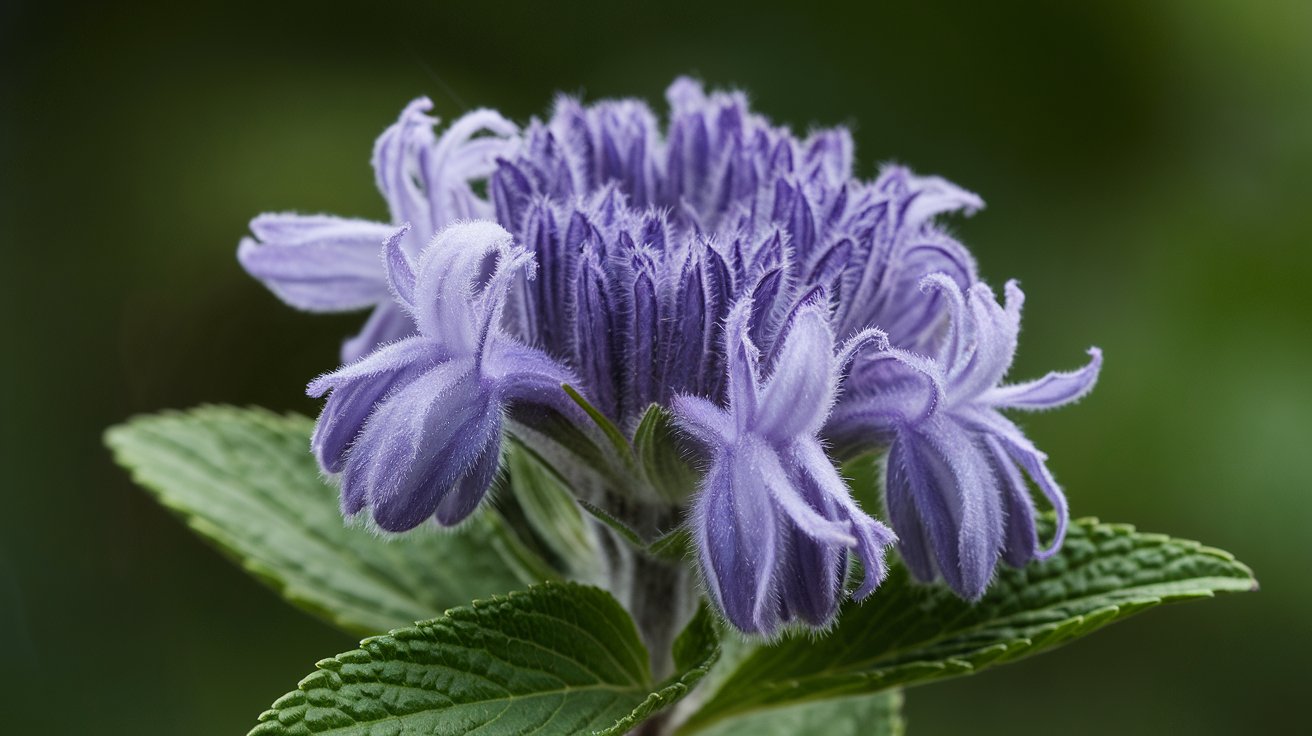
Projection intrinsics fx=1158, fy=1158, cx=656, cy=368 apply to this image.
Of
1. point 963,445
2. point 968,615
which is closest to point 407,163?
point 963,445

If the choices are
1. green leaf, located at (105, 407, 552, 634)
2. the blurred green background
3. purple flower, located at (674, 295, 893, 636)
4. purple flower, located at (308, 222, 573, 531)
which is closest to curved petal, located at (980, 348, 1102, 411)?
purple flower, located at (674, 295, 893, 636)

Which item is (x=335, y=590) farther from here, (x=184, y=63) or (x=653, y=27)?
(x=184, y=63)

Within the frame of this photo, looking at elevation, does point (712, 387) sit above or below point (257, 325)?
below

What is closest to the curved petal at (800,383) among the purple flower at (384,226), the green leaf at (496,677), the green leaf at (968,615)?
the green leaf at (496,677)

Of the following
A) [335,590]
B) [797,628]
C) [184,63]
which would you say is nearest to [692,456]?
[797,628]

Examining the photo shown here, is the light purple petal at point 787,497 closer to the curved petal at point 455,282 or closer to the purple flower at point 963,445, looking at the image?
the purple flower at point 963,445
